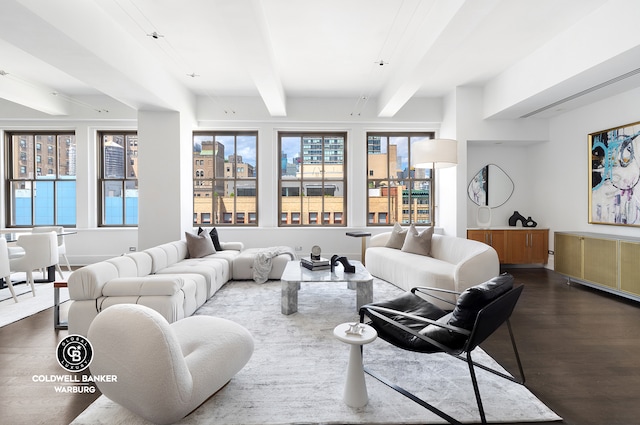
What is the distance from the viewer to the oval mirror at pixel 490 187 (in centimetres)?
620

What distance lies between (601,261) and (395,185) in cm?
347

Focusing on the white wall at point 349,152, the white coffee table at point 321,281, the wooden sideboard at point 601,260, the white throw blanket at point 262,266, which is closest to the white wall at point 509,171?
the white wall at point 349,152

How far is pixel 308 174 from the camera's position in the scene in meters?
6.54

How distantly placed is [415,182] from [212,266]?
4458 mm

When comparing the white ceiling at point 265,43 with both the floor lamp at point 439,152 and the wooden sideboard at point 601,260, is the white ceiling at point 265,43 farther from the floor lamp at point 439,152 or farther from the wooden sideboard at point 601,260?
the wooden sideboard at point 601,260

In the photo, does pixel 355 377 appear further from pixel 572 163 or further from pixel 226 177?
pixel 572 163

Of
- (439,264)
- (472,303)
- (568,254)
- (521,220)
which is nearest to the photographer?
(472,303)

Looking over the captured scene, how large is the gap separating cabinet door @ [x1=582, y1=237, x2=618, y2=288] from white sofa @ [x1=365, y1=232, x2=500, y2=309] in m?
1.80

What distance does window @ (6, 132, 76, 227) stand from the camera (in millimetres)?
6289

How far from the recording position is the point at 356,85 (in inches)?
219

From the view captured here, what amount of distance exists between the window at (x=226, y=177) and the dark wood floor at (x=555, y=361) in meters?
3.36

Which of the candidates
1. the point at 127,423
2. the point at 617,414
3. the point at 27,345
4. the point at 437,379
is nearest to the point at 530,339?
the point at 617,414

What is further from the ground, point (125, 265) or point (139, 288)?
point (125, 265)

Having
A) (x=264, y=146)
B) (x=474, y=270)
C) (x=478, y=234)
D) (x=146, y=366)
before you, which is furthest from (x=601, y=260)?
(x=264, y=146)
